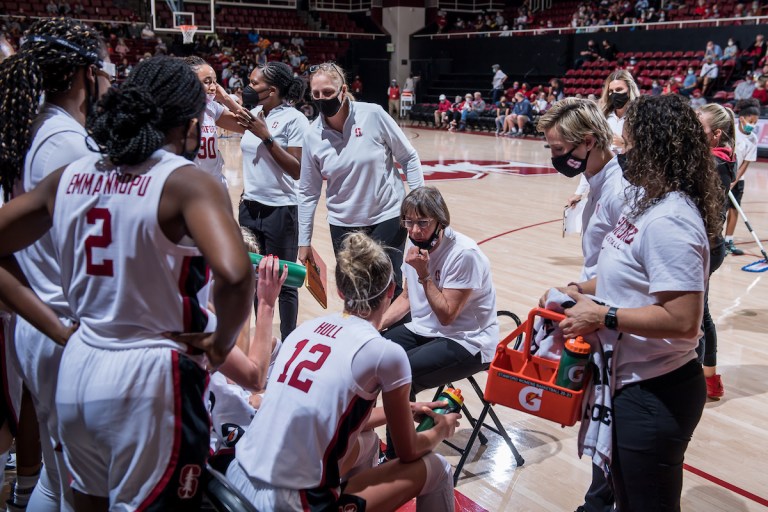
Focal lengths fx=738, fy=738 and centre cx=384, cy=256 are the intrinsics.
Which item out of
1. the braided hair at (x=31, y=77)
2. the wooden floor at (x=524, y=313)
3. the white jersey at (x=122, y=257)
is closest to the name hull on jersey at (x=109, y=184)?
the white jersey at (x=122, y=257)

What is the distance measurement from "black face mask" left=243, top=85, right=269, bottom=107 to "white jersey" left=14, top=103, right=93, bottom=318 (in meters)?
2.46

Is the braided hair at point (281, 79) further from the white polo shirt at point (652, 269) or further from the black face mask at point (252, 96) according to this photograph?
the white polo shirt at point (652, 269)

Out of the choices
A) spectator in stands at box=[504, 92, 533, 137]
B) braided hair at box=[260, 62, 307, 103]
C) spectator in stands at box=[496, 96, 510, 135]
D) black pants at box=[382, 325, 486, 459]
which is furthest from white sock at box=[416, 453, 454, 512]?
spectator in stands at box=[496, 96, 510, 135]

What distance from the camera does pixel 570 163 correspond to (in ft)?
9.98

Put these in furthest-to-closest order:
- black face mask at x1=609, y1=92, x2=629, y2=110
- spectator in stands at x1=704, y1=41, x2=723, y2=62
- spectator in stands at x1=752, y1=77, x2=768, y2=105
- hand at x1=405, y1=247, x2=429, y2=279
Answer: spectator in stands at x1=704, y1=41, x2=723, y2=62
spectator in stands at x1=752, y1=77, x2=768, y2=105
black face mask at x1=609, y1=92, x2=629, y2=110
hand at x1=405, y1=247, x2=429, y2=279

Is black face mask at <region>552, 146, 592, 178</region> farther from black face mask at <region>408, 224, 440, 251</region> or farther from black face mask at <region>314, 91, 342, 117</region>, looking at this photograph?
black face mask at <region>314, 91, 342, 117</region>

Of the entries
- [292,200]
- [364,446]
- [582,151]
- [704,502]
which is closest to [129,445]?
[364,446]

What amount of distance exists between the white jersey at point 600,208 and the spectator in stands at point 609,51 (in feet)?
67.3

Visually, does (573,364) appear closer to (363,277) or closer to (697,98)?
(363,277)

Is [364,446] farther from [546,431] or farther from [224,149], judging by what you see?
[224,149]

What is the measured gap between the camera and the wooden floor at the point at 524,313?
10.6 ft

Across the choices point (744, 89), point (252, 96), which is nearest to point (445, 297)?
point (252, 96)

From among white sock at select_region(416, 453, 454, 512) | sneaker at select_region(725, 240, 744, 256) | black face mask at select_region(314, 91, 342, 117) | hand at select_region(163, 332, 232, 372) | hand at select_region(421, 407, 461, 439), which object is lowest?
sneaker at select_region(725, 240, 744, 256)

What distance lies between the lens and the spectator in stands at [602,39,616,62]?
22.1m
